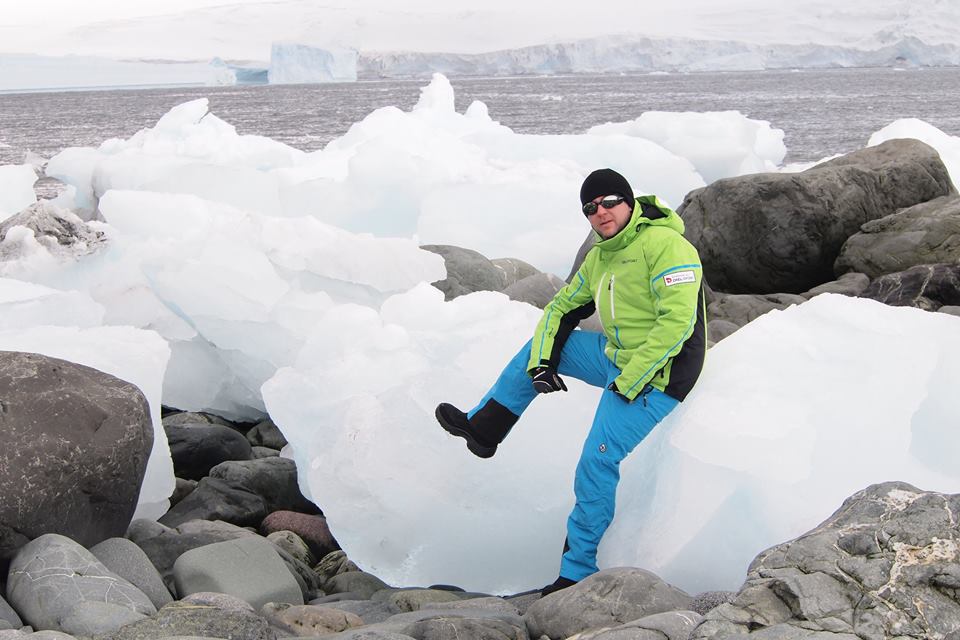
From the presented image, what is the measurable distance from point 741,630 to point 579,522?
5.16ft

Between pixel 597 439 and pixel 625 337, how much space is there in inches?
16.2

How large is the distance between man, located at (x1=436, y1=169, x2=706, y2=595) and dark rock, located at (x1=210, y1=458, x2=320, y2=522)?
224cm

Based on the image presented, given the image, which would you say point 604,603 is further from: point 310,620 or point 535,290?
point 535,290

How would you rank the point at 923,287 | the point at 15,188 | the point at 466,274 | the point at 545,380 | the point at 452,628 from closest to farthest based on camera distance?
the point at 452,628, the point at 545,380, the point at 923,287, the point at 466,274, the point at 15,188

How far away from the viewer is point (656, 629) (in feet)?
9.54

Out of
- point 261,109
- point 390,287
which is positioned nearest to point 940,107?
point 261,109

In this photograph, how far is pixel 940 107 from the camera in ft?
133

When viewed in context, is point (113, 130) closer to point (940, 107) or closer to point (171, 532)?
point (940, 107)

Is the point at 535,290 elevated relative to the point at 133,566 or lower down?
elevated

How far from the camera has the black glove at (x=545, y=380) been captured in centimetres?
412

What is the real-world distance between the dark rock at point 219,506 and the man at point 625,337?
2.09 metres

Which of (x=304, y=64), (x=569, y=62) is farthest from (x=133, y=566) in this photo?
(x=569, y=62)

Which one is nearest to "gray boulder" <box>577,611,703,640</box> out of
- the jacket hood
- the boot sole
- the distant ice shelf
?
the boot sole

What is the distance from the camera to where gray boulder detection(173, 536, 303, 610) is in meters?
4.26
